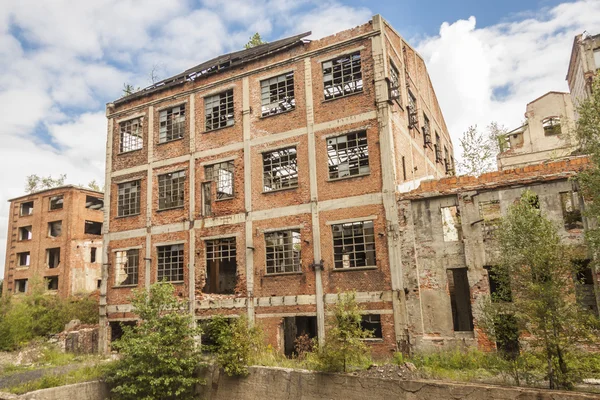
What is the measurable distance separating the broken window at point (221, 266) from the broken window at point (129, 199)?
4.36 m

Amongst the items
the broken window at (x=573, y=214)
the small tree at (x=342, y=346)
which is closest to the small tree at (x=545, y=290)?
the broken window at (x=573, y=214)

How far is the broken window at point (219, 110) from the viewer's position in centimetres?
1820

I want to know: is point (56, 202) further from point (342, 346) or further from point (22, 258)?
point (342, 346)

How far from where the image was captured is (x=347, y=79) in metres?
15.9

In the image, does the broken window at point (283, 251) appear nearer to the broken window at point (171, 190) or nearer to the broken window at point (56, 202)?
the broken window at point (171, 190)

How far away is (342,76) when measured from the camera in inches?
628

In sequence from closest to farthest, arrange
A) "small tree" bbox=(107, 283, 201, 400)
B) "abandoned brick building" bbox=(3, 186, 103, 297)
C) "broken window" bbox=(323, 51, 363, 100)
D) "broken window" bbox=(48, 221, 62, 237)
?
"small tree" bbox=(107, 283, 201, 400) → "broken window" bbox=(323, 51, 363, 100) → "abandoned brick building" bbox=(3, 186, 103, 297) → "broken window" bbox=(48, 221, 62, 237)

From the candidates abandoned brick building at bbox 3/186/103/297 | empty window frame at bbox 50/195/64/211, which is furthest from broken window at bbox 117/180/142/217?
empty window frame at bbox 50/195/64/211

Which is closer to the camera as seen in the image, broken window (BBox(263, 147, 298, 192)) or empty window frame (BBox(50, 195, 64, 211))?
broken window (BBox(263, 147, 298, 192))

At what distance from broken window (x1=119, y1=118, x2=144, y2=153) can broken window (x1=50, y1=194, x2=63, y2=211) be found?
49.8 feet

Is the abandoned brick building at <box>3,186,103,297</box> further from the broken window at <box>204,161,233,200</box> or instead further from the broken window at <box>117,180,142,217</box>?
the broken window at <box>204,161,233,200</box>

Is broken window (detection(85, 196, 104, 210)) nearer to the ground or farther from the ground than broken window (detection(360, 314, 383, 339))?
farther from the ground

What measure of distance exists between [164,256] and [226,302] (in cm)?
387

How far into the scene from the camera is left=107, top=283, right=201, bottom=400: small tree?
1186cm
